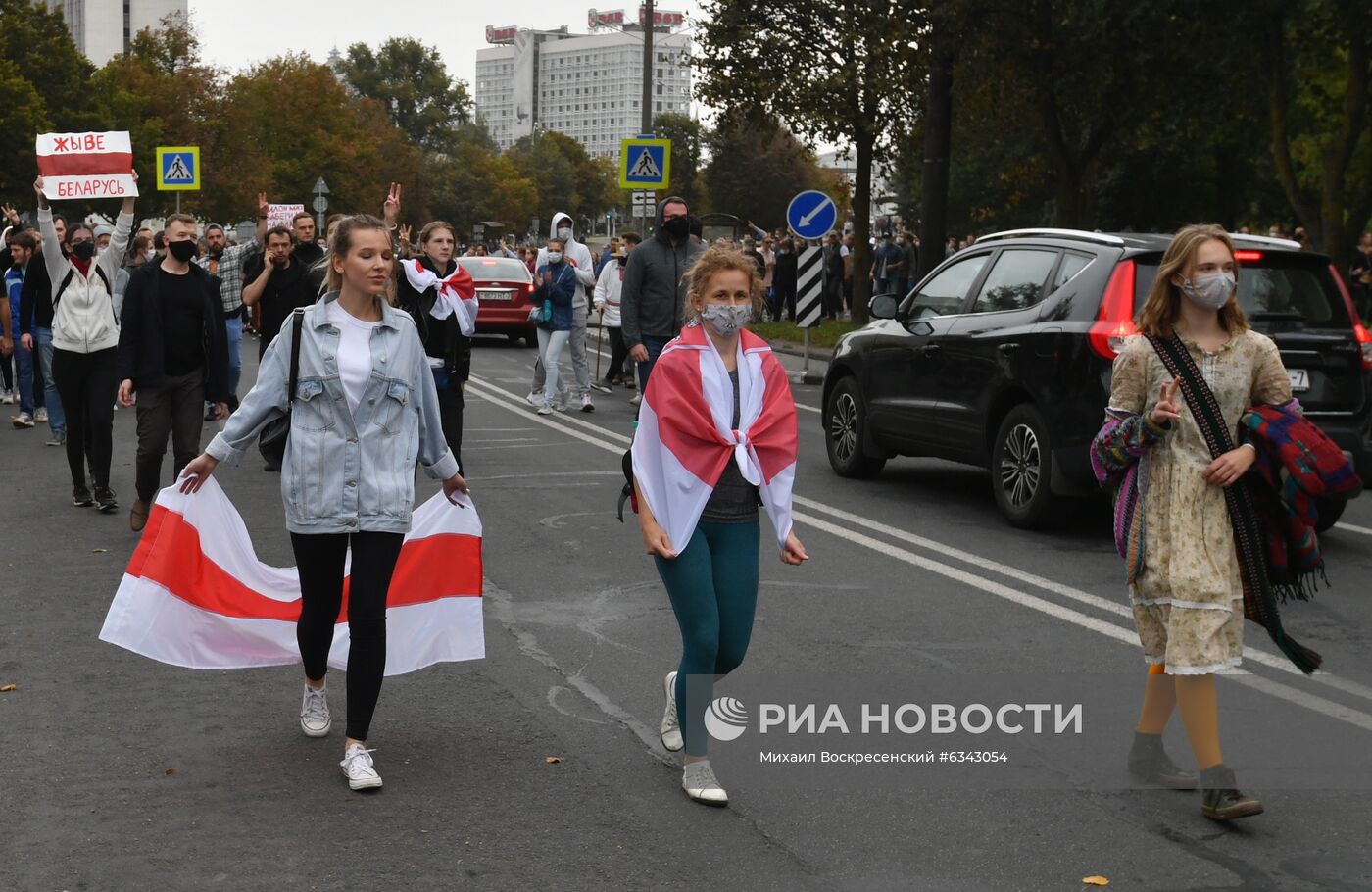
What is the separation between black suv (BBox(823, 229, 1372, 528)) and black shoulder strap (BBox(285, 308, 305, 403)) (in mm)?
5304

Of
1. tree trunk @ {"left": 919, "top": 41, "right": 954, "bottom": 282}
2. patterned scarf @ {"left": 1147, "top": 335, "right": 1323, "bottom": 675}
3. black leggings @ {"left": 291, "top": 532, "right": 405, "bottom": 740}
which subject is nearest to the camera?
patterned scarf @ {"left": 1147, "top": 335, "right": 1323, "bottom": 675}

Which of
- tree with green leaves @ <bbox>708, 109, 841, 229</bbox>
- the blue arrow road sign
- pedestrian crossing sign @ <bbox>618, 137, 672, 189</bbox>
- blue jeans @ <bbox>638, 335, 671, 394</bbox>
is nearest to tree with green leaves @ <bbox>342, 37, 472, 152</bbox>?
tree with green leaves @ <bbox>708, 109, 841, 229</bbox>

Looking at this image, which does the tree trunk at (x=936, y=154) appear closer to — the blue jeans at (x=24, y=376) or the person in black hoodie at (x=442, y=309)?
the blue jeans at (x=24, y=376)

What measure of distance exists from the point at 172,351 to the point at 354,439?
5.24 m

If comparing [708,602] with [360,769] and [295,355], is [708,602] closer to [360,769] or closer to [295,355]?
[360,769]

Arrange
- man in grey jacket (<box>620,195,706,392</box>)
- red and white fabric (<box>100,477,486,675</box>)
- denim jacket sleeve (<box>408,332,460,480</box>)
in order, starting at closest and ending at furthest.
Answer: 1. denim jacket sleeve (<box>408,332,460,480</box>)
2. red and white fabric (<box>100,477,486,675</box>)
3. man in grey jacket (<box>620,195,706,392</box>)

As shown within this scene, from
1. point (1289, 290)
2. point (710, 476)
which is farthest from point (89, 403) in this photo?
point (710, 476)

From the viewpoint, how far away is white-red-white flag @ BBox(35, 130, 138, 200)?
1312 cm

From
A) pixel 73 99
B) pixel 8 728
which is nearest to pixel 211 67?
pixel 73 99

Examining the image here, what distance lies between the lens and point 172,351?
10438 mm

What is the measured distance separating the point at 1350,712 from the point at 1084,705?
92 cm

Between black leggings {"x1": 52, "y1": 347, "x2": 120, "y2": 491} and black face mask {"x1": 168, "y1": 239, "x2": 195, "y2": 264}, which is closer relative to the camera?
black face mask {"x1": 168, "y1": 239, "x2": 195, "y2": 264}

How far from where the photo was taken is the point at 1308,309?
10.3 metres

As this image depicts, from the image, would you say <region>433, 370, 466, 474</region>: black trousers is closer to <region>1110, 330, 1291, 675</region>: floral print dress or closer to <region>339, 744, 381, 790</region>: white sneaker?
<region>339, 744, 381, 790</region>: white sneaker
